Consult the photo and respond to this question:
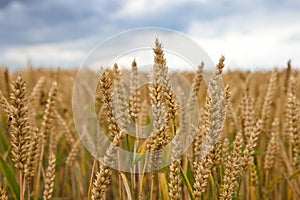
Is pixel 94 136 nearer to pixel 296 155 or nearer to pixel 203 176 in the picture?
pixel 296 155

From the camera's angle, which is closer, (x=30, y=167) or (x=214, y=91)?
(x=214, y=91)

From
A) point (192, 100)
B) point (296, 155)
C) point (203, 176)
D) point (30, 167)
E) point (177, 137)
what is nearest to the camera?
point (203, 176)

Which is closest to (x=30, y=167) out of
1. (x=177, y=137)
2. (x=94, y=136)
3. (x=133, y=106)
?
(x=133, y=106)

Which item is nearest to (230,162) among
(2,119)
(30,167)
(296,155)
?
(30,167)

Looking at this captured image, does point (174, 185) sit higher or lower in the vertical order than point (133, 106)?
lower

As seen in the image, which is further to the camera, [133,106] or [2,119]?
[2,119]

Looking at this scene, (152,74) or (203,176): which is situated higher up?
(152,74)

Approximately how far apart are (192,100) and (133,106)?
32 centimetres

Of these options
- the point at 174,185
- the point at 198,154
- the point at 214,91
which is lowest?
the point at 174,185

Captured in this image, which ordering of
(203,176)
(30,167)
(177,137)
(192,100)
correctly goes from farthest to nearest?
(192,100) < (30,167) < (177,137) < (203,176)

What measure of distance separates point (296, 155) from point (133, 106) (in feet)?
2.94

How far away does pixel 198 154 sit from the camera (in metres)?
1.29

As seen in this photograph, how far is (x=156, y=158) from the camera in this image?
1.08 m

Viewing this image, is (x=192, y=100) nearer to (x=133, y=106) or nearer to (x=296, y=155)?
(x=133, y=106)
